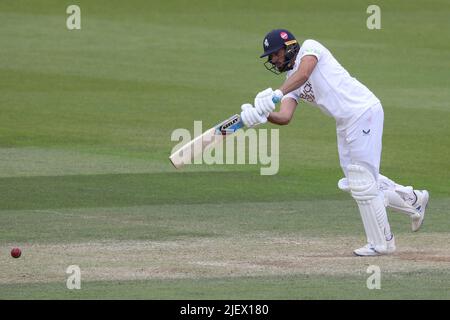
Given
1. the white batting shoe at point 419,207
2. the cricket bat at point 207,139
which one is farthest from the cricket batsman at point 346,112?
the white batting shoe at point 419,207

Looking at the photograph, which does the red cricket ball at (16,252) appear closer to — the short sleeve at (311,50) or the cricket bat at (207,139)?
the cricket bat at (207,139)

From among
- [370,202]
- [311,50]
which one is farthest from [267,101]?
[370,202]

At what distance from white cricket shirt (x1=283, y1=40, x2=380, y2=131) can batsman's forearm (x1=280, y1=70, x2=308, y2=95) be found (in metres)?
0.21

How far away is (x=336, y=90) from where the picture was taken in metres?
10.8

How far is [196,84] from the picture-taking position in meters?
24.0

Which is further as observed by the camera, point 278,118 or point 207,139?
point 278,118

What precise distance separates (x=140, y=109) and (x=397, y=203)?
36.0 ft

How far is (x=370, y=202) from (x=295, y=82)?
1.18 meters

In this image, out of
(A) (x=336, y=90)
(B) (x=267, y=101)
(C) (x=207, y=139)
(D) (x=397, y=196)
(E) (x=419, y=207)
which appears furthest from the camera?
(E) (x=419, y=207)

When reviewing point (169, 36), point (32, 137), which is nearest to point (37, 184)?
point (32, 137)

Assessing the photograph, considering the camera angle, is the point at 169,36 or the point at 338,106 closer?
the point at 338,106

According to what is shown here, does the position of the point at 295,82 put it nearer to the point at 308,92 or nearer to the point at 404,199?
the point at 308,92

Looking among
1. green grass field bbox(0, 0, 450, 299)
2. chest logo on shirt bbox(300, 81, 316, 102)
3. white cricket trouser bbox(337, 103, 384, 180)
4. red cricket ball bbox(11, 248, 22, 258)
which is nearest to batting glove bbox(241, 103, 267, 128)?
chest logo on shirt bbox(300, 81, 316, 102)
